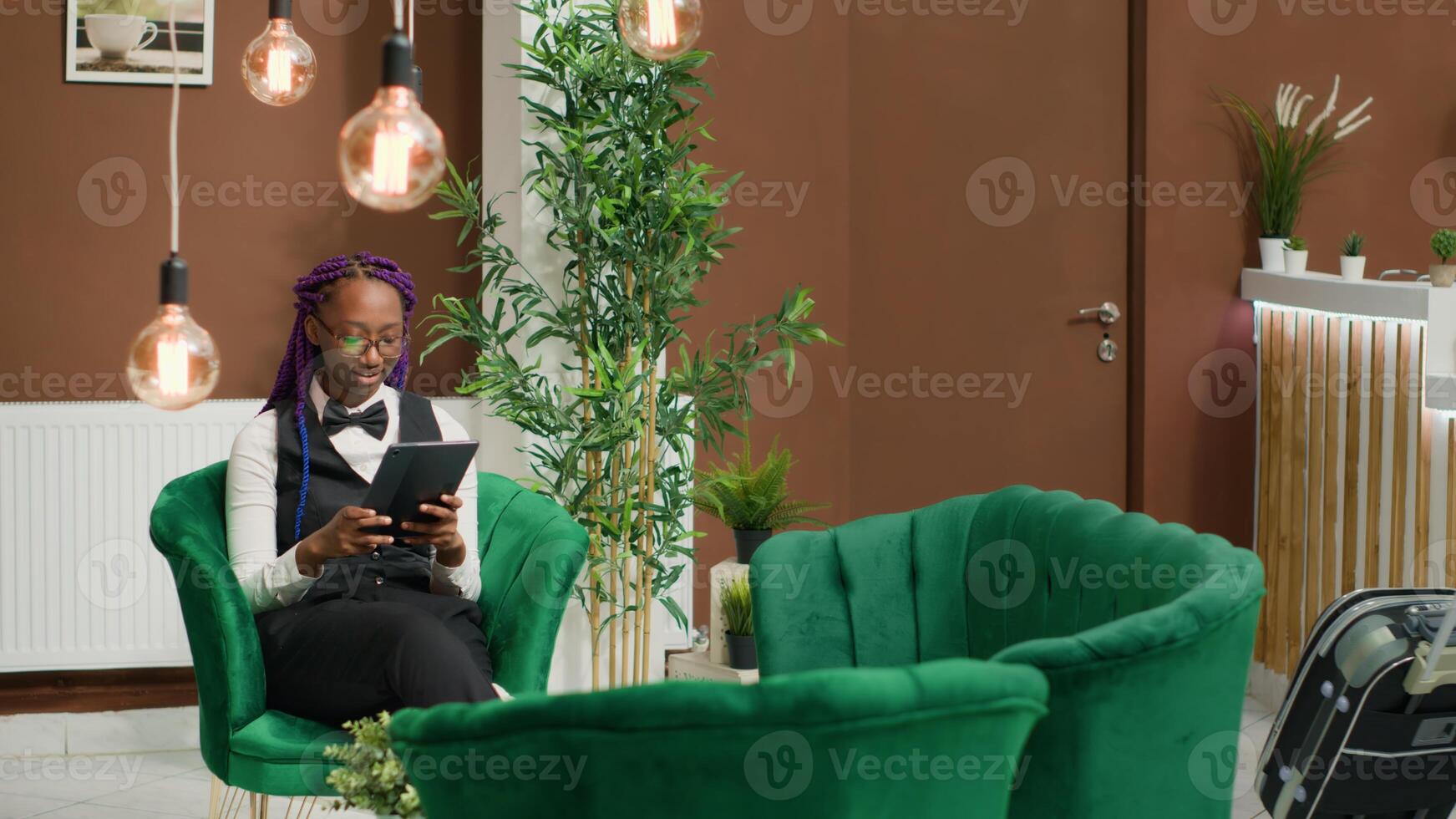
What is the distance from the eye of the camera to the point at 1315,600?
412 cm

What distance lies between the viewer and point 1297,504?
4223 mm

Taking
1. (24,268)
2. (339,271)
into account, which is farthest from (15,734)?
(339,271)

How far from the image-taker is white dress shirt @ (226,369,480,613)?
267 cm

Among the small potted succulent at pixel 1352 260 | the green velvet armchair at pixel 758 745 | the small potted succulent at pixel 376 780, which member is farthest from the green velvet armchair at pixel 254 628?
the small potted succulent at pixel 1352 260

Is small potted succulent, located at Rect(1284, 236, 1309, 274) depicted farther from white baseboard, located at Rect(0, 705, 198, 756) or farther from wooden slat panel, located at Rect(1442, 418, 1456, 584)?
white baseboard, located at Rect(0, 705, 198, 756)

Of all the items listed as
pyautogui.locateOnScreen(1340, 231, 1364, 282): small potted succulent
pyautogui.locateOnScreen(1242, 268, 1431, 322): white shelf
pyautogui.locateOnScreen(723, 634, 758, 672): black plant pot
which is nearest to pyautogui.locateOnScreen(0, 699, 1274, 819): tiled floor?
pyautogui.locateOnScreen(723, 634, 758, 672): black plant pot

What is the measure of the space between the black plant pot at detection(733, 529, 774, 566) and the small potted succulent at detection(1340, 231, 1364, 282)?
1.94 m

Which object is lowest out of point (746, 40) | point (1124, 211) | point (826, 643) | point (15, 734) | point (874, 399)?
point (15, 734)

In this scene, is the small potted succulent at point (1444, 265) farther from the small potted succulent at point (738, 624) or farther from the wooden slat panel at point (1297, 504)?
the small potted succulent at point (738, 624)

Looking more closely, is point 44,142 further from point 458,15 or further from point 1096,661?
point 1096,661

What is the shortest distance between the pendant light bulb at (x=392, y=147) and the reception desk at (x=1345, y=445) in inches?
119

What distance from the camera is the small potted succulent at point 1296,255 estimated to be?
13.9 feet

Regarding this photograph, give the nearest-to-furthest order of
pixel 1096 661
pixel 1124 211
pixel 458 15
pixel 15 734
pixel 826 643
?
1. pixel 1096 661
2. pixel 826 643
3. pixel 15 734
4. pixel 458 15
5. pixel 1124 211

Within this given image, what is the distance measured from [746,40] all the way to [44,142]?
2216 mm
